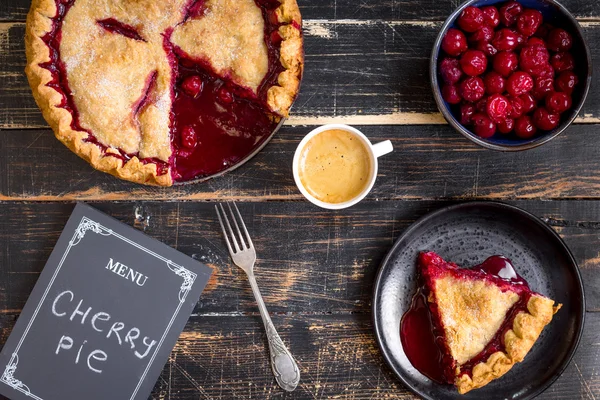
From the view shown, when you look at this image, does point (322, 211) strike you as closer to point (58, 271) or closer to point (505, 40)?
point (505, 40)

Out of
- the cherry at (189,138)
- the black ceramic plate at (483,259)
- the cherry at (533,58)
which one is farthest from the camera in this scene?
the black ceramic plate at (483,259)

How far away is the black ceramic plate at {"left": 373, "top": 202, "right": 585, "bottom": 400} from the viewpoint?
2.35 m

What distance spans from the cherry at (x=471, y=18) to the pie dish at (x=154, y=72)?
2.09ft

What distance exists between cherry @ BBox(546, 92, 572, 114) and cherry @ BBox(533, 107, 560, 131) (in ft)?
0.07

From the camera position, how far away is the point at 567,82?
7.10 ft

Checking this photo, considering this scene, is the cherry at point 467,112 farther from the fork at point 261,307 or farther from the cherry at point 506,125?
the fork at point 261,307

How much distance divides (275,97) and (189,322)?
105 cm

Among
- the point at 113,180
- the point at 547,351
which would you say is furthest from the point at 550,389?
the point at 113,180

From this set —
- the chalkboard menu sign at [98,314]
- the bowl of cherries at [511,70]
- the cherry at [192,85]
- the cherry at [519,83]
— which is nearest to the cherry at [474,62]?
the bowl of cherries at [511,70]

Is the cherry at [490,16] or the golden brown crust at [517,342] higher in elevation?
the cherry at [490,16]

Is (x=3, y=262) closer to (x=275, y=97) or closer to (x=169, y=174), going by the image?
(x=169, y=174)

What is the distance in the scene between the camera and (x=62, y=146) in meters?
2.39

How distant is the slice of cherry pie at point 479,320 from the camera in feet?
7.32

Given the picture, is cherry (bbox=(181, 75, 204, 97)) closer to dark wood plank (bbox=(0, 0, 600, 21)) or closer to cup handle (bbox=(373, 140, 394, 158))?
dark wood plank (bbox=(0, 0, 600, 21))
